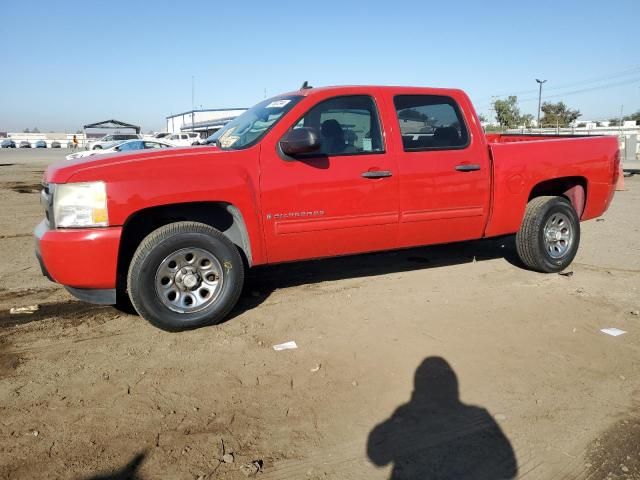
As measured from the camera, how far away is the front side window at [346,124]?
181 inches

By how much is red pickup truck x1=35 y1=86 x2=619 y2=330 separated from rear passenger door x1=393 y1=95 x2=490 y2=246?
0.04ft

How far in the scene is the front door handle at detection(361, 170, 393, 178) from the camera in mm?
4582

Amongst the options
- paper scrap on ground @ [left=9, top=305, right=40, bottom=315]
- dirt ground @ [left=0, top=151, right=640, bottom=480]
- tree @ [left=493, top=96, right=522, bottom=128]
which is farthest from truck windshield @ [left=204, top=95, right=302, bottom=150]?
tree @ [left=493, top=96, right=522, bottom=128]

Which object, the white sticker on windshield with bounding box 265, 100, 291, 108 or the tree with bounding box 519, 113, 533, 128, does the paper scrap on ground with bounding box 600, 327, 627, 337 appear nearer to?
the white sticker on windshield with bounding box 265, 100, 291, 108

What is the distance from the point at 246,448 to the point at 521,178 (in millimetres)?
3934

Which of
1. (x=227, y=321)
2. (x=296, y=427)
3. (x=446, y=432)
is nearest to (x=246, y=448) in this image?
(x=296, y=427)

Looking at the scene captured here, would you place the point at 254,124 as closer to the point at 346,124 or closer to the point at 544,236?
the point at 346,124

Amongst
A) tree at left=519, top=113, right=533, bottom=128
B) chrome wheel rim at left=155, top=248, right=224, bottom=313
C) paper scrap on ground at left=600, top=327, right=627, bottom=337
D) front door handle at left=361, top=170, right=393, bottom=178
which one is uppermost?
tree at left=519, top=113, right=533, bottom=128

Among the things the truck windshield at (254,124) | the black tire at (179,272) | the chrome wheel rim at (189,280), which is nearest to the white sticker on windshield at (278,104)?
the truck windshield at (254,124)

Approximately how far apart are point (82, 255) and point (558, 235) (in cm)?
480

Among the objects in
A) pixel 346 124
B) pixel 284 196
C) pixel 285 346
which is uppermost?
pixel 346 124

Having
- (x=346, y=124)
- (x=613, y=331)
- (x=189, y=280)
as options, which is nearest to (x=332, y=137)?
(x=346, y=124)

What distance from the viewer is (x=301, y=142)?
4.19m

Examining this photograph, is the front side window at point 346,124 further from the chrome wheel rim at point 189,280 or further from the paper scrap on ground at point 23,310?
the paper scrap on ground at point 23,310
